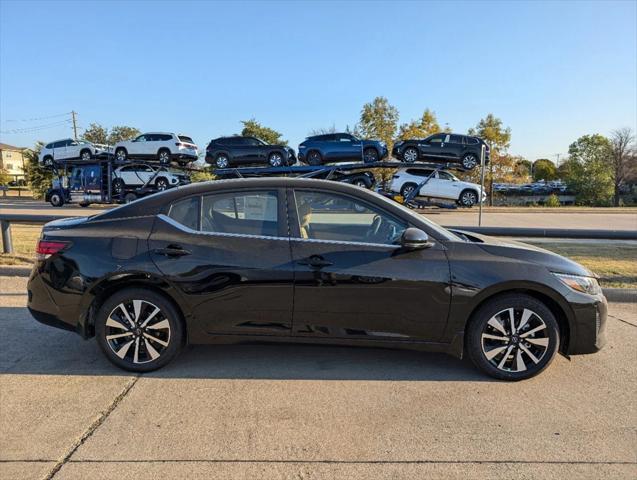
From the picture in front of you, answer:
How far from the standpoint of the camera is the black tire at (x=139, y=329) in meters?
3.60

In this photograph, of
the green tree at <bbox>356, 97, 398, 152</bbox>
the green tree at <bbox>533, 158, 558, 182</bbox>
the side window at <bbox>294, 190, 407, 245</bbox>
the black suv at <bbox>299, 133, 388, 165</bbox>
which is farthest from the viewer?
the green tree at <bbox>533, 158, 558, 182</bbox>

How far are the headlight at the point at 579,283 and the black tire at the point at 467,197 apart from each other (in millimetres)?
16505

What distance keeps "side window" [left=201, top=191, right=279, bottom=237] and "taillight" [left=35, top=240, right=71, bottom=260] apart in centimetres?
120

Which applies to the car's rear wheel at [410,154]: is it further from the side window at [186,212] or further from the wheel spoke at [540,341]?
the side window at [186,212]

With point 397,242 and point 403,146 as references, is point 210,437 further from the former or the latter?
point 403,146

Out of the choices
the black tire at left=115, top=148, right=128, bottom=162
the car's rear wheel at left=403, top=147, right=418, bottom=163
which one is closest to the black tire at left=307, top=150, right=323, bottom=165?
the car's rear wheel at left=403, top=147, right=418, bottom=163

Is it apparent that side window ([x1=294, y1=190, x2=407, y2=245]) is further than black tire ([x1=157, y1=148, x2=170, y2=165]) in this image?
No

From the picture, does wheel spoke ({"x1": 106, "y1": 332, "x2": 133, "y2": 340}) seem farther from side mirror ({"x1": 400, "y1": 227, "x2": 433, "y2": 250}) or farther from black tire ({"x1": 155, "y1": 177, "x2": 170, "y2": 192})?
black tire ({"x1": 155, "y1": 177, "x2": 170, "y2": 192})

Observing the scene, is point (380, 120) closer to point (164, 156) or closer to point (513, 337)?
point (164, 156)

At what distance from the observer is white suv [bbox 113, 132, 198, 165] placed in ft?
63.9

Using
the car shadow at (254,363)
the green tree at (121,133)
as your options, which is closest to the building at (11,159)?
the green tree at (121,133)

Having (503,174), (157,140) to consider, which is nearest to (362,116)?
(503,174)

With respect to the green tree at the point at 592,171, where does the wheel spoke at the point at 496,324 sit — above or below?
below

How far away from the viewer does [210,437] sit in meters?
2.76
